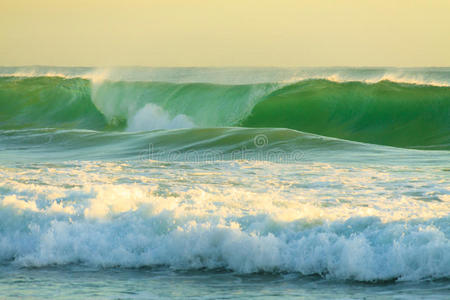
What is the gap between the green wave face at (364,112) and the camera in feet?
59.6

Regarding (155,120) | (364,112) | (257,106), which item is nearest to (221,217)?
(364,112)

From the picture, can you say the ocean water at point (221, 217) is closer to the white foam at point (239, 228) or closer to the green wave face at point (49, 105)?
the white foam at point (239, 228)

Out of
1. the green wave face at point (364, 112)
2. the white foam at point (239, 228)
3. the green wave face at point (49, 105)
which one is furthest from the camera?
the green wave face at point (49, 105)

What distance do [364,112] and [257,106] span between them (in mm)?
3856

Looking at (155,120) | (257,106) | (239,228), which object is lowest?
(239,228)

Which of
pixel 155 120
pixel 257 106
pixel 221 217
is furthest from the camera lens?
pixel 155 120

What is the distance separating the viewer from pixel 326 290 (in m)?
4.70

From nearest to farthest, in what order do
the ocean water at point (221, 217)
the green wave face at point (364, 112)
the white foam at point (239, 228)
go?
the ocean water at point (221, 217) → the white foam at point (239, 228) → the green wave face at point (364, 112)

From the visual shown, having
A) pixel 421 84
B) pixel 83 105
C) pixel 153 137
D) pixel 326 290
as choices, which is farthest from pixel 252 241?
pixel 83 105

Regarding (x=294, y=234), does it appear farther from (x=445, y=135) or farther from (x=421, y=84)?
(x=421, y=84)

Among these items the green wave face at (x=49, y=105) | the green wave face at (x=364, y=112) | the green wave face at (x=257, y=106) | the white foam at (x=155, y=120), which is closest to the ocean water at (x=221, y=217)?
the green wave face at (x=364, y=112)

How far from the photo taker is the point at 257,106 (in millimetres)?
22344

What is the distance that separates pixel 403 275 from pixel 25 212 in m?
3.67

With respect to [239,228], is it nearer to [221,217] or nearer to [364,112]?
[221,217]
